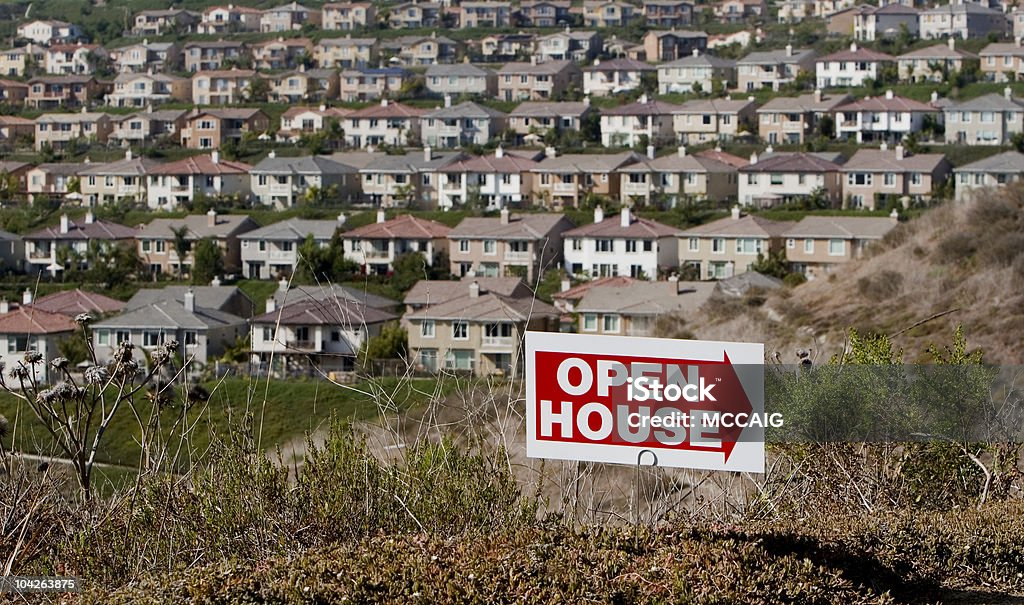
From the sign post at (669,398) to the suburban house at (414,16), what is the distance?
9531 centimetres

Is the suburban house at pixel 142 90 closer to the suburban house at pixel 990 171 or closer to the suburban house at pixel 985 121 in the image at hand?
the suburban house at pixel 985 121

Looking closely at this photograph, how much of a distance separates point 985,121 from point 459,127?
22278 millimetres

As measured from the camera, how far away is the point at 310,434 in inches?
261

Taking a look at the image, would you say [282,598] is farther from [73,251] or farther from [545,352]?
[73,251]

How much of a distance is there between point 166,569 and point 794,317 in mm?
21827

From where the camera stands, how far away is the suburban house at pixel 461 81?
263 feet

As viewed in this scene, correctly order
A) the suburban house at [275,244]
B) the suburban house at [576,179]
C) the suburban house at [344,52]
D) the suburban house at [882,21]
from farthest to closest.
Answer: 1. the suburban house at [344,52]
2. the suburban house at [882,21]
3. the suburban house at [576,179]
4. the suburban house at [275,244]

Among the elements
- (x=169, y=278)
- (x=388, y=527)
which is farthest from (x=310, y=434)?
(x=169, y=278)

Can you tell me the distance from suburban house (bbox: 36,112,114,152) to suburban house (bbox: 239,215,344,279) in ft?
78.3

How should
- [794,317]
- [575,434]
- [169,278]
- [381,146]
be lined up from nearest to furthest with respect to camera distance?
[575,434] < [794,317] < [169,278] < [381,146]

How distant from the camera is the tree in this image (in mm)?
50938

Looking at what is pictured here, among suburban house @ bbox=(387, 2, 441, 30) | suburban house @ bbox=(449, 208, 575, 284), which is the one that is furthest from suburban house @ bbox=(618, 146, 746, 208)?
suburban house @ bbox=(387, 2, 441, 30)

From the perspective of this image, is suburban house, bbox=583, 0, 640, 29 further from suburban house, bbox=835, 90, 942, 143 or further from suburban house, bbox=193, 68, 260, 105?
suburban house, bbox=835, 90, 942, 143

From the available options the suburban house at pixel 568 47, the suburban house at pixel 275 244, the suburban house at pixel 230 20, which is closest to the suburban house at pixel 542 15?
the suburban house at pixel 568 47
